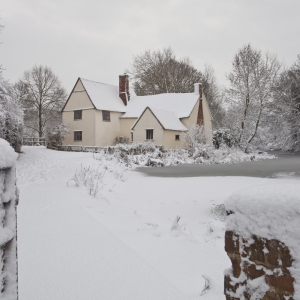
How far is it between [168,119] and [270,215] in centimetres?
3021

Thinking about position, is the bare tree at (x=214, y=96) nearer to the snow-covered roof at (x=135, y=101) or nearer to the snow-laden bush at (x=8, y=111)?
the snow-covered roof at (x=135, y=101)

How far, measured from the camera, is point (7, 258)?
1.53 meters

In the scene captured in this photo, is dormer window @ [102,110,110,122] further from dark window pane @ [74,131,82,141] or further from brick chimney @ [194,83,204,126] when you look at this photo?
brick chimney @ [194,83,204,126]

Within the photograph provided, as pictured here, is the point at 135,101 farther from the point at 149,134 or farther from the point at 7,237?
the point at 7,237

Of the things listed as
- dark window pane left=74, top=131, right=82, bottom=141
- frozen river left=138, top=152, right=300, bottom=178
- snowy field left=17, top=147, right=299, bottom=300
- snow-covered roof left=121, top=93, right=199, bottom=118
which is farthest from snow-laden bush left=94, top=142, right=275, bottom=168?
snowy field left=17, top=147, right=299, bottom=300

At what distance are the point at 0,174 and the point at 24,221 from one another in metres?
3.79

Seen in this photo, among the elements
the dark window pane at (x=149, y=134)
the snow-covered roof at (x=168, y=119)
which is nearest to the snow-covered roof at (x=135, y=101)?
the snow-covered roof at (x=168, y=119)

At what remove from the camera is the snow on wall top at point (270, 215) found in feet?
4.15

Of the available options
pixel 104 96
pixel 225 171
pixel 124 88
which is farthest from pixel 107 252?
pixel 124 88

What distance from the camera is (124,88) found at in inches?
1432

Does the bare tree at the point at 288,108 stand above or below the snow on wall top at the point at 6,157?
above

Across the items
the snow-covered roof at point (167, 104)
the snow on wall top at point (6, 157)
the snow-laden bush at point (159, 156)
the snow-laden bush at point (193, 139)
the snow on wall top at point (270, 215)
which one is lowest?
the snow-laden bush at point (159, 156)

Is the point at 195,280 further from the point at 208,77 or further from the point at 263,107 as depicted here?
the point at 208,77

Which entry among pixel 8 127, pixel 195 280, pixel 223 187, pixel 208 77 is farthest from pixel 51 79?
pixel 195 280
